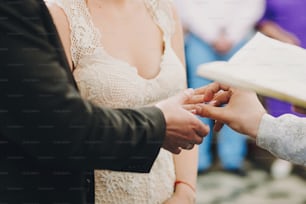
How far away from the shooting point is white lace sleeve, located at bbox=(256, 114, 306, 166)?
42.6 inches

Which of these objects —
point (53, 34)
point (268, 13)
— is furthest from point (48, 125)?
point (268, 13)

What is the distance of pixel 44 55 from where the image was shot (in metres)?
0.90

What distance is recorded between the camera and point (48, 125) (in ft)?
2.99

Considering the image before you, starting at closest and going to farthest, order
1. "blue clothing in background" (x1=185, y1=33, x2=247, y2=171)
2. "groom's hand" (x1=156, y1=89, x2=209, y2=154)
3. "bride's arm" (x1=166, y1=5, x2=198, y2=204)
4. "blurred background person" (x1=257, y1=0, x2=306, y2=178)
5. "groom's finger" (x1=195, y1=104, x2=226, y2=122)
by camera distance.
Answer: "groom's hand" (x1=156, y1=89, x2=209, y2=154) → "groom's finger" (x1=195, y1=104, x2=226, y2=122) → "bride's arm" (x1=166, y1=5, x2=198, y2=204) → "blurred background person" (x1=257, y1=0, x2=306, y2=178) → "blue clothing in background" (x1=185, y1=33, x2=247, y2=171)

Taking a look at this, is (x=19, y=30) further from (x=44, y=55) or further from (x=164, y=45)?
(x=164, y=45)

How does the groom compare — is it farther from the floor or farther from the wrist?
the floor

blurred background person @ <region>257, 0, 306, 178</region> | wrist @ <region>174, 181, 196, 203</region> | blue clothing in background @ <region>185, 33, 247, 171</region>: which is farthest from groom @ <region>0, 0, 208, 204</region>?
blue clothing in background @ <region>185, 33, 247, 171</region>

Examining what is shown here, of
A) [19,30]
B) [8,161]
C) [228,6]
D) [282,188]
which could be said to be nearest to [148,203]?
[8,161]

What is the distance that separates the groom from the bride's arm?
0.84 ft

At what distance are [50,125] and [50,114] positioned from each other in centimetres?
2

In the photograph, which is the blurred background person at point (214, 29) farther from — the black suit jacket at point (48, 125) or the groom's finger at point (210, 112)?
the black suit jacket at point (48, 125)

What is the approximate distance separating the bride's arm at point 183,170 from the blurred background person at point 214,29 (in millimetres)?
1498

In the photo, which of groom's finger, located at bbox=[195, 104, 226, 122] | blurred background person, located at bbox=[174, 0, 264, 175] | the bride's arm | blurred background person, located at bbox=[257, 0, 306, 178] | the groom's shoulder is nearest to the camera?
the groom's shoulder

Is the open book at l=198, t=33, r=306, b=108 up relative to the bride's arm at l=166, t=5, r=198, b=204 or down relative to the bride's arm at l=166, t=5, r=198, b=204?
up
